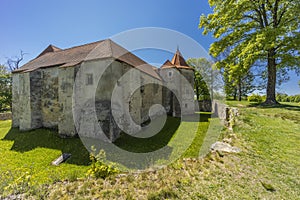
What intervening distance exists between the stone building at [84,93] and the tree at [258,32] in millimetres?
7949

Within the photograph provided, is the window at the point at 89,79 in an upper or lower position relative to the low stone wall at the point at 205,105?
upper

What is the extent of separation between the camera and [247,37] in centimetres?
1083

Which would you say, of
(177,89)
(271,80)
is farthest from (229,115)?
(177,89)

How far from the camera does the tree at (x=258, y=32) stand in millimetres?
9008

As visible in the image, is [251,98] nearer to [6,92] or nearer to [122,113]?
[122,113]

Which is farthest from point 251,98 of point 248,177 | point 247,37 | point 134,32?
point 248,177

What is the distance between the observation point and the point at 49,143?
26.2 ft

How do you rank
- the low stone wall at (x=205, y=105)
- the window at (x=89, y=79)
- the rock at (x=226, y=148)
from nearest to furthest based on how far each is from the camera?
the rock at (x=226, y=148), the window at (x=89, y=79), the low stone wall at (x=205, y=105)

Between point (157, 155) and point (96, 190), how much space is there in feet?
14.0

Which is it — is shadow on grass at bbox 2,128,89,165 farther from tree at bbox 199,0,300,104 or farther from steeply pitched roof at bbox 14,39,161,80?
tree at bbox 199,0,300,104

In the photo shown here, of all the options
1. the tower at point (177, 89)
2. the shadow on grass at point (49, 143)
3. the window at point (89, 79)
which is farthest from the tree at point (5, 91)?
the tower at point (177, 89)

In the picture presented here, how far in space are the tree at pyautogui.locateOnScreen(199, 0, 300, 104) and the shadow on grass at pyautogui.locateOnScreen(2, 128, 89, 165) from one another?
Answer: 12026 mm

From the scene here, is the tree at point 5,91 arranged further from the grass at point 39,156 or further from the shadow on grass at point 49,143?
the shadow on grass at point 49,143

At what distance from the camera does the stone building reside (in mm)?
7879
